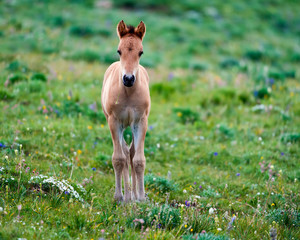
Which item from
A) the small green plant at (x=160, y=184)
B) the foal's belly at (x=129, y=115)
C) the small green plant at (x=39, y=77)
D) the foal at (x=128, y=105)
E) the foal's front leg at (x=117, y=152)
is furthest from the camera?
the small green plant at (x=39, y=77)

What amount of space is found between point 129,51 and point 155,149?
3082 millimetres

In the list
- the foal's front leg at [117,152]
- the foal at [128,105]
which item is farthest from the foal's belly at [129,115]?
the foal's front leg at [117,152]

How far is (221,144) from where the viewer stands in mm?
7715

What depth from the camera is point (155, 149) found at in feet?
23.4

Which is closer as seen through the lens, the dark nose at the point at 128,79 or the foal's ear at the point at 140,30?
the dark nose at the point at 128,79

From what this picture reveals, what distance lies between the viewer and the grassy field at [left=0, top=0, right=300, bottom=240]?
4.21 metres

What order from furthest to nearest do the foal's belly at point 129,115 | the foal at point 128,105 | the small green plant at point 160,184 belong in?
the small green plant at point 160,184 < the foal's belly at point 129,115 < the foal at point 128,105

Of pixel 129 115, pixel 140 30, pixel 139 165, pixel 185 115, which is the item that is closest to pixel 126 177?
pixel 139 165

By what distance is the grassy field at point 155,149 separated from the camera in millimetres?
4207

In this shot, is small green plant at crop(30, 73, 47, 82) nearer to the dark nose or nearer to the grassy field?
the grassy field

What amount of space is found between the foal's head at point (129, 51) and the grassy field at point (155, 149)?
1852mm

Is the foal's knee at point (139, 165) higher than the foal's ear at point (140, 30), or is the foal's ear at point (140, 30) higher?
the foal's ear at point (140, 30)

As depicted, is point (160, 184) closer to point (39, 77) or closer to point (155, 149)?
point (155, 149)

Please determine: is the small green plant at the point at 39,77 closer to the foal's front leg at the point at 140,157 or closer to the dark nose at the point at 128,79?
the foal's front leg at the point at 140,157
